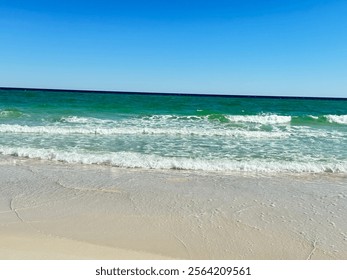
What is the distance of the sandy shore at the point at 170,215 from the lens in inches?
136

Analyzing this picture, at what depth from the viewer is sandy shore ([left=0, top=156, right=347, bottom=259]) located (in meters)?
3.45

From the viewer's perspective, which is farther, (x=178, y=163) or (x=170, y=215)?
(x=178, y=163)

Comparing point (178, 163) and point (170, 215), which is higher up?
point (178, 163)

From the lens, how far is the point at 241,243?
3652 mm

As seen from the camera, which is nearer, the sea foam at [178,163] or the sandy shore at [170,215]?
the sandy shore at [170,215]

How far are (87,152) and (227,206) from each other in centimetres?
540

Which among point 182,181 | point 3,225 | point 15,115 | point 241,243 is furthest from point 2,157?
point 15,115

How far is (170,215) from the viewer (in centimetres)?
443

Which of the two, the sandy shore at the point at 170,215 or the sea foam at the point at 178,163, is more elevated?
the sea foam at the point at 178,163

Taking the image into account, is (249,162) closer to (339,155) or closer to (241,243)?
(339,155)

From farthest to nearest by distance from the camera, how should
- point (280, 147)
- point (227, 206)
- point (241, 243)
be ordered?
1. point (280, 147)
2. point (227, 206)
3. point (241, 243)
